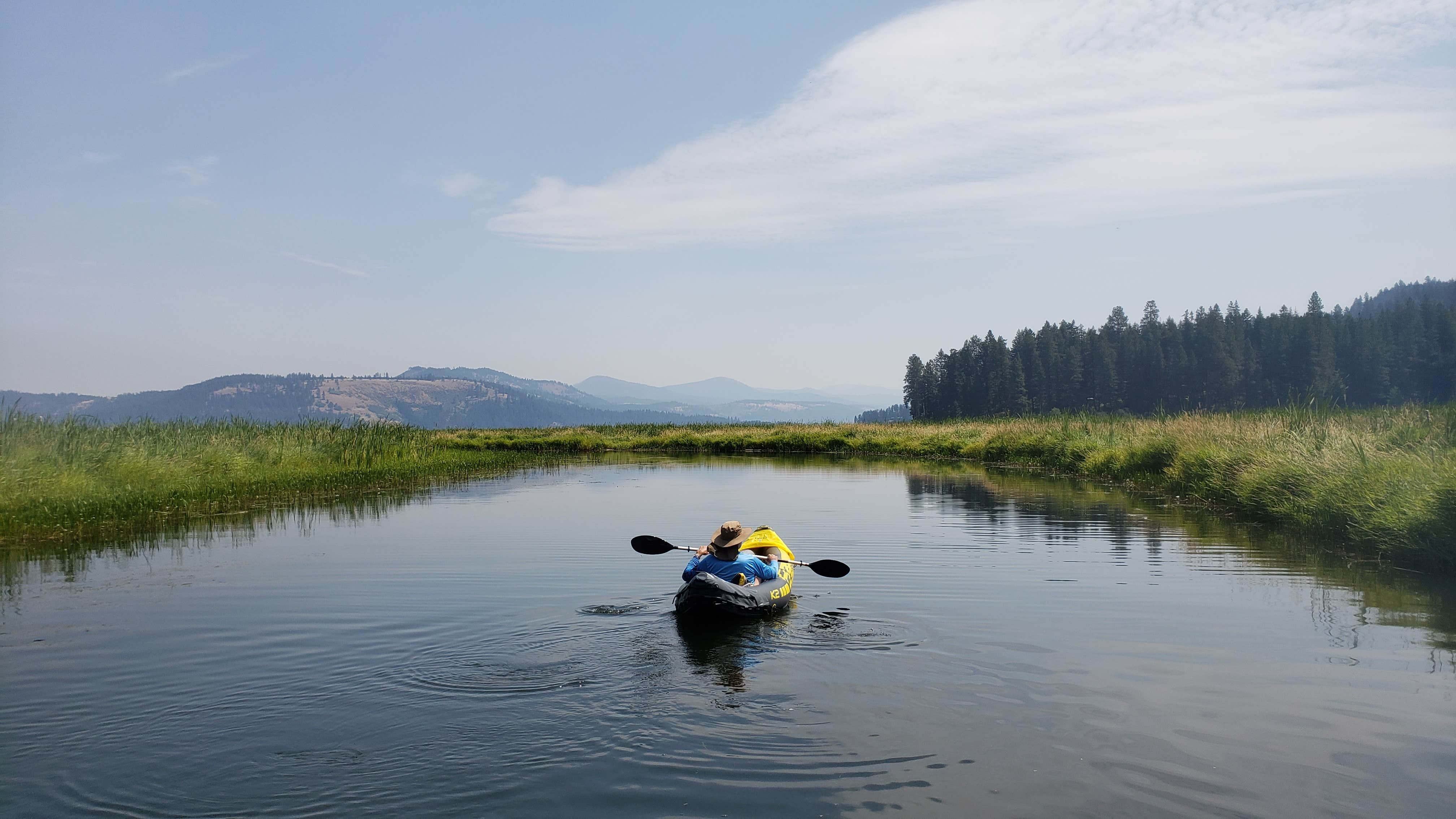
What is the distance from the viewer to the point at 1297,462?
19.6 meters

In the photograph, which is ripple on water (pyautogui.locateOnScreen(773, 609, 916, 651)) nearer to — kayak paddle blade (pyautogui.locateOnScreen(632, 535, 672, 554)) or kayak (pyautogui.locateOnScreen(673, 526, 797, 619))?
kayak (pyautogui.locateOnScreen(673, 526, 797, 619))

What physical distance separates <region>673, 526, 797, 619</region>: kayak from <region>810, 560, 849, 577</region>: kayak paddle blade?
1437mm

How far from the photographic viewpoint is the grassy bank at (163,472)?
63.5 ft

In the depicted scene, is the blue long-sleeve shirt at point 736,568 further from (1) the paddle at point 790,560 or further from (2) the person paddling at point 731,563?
(1) the paddle at point 790,560

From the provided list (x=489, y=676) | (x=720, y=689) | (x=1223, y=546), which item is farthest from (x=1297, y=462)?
(x=489, y=676)

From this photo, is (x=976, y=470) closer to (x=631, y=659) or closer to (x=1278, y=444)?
(x=1278, y=444)

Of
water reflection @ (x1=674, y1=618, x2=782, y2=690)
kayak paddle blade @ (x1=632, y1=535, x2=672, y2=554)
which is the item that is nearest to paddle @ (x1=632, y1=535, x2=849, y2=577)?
kayak paddle blade @ (x1=632, y1=535, x2=672, y2=554)

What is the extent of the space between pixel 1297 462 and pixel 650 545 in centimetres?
1428

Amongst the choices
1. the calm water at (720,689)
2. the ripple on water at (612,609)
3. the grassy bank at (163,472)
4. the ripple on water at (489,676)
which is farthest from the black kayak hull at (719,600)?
the grassy bank at (163,472)

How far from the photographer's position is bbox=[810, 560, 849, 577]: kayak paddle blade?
13.7 metres

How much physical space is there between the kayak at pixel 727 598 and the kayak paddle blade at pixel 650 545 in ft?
7.46

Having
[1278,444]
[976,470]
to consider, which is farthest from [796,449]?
[1278,444]

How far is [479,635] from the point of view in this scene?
415 inches

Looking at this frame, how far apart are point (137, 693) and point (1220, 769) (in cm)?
912
